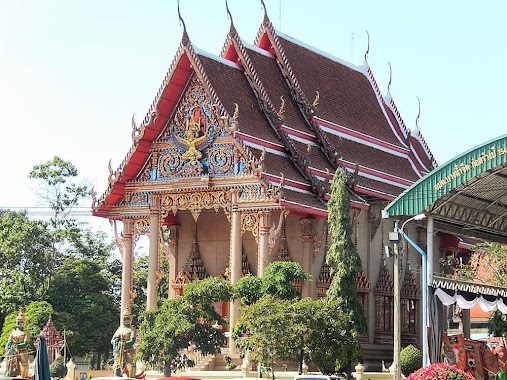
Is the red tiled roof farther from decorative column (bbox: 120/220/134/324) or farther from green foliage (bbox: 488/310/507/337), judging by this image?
green foliage (bbox: 488/310/507/337)

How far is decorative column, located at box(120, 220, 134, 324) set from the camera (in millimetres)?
41053

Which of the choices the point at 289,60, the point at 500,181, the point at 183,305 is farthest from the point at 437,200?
the point at 289,60

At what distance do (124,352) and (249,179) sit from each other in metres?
7.36

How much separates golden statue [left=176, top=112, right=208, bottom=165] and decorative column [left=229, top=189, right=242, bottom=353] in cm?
193

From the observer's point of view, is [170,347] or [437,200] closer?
[437,200]

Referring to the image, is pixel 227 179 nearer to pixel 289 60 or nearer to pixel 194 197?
pixel 194 197

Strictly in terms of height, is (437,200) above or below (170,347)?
above

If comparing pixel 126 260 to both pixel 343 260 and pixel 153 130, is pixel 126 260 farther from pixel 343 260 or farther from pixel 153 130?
pixel 343 260

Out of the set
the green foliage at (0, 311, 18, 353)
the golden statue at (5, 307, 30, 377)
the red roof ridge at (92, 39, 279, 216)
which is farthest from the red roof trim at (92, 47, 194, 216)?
the green foliage at (0, 311, 18, 353)

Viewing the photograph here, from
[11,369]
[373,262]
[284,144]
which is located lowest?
[11,369]

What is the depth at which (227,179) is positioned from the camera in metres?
39.3

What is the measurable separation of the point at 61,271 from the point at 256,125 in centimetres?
1815

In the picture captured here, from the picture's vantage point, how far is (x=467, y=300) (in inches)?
1225

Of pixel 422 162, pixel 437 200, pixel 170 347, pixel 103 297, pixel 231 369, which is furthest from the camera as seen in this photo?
pixel 103 297
